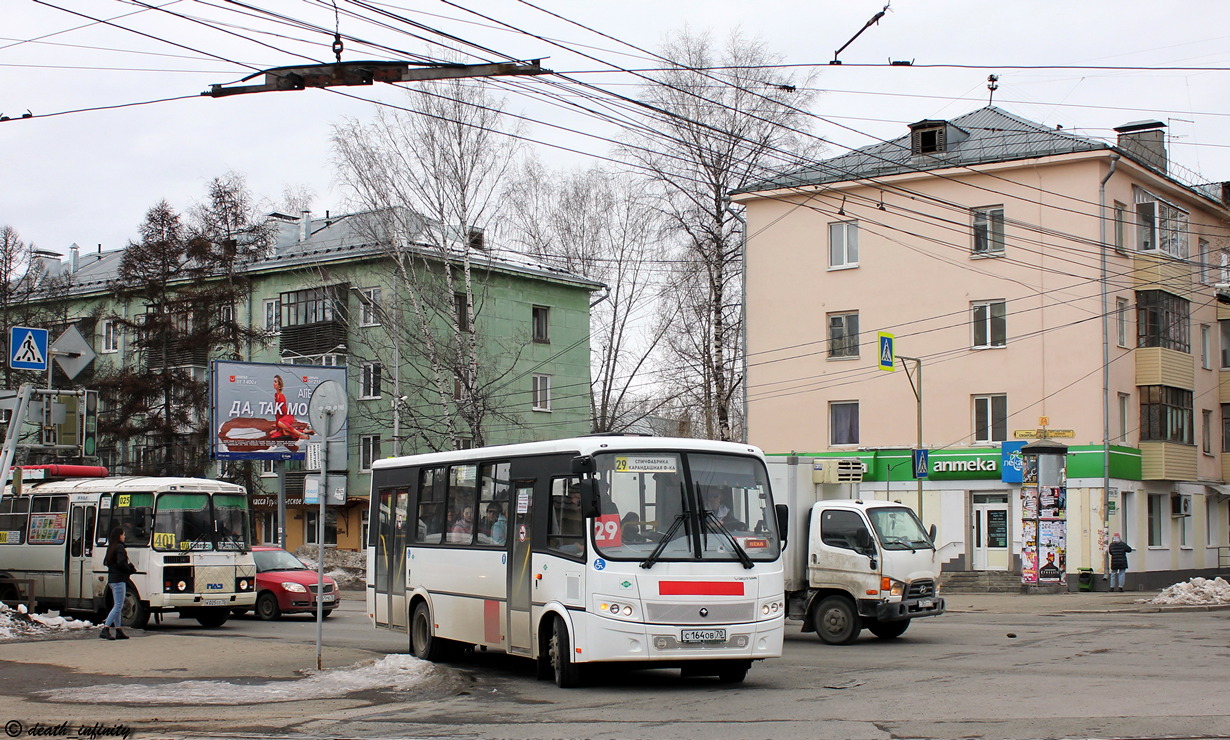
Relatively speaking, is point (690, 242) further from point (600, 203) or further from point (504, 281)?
point (504, 281)

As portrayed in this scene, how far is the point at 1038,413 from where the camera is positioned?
39531mm

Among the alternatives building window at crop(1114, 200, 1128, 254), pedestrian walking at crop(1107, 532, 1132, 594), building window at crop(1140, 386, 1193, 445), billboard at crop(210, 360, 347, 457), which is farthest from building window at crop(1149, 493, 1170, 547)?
billboard at crop(210, 360, 347, 457)

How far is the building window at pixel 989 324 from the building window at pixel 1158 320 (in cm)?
422

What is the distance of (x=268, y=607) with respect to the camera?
2727 centimetres

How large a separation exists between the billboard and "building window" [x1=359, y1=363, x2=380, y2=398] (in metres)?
8.77

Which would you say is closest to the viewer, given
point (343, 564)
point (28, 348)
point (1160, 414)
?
point (28, 348)

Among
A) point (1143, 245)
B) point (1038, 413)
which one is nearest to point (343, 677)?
point (1038, 413)

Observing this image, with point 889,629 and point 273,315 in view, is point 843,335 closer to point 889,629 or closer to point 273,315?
point 889,629

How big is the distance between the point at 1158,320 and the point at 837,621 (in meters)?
26.4

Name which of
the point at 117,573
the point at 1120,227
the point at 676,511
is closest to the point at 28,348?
the point at 117,573

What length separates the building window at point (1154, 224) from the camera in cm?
4125

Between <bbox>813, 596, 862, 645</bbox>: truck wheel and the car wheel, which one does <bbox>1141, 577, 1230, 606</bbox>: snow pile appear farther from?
the car wheel

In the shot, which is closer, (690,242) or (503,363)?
(690,242)

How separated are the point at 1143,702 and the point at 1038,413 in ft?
94.3
